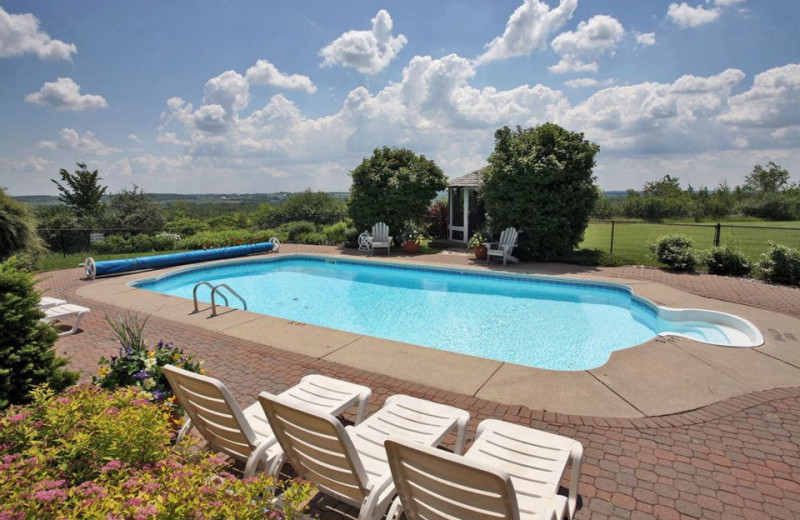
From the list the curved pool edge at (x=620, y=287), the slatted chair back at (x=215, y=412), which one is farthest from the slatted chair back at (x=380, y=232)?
the slatted chair back at (x=215, y=412)

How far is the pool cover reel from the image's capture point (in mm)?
10766

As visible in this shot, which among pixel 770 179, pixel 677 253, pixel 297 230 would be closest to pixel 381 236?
pixel 297 230

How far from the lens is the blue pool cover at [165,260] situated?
425 inches

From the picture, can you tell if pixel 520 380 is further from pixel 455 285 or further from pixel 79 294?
pixel 79 294

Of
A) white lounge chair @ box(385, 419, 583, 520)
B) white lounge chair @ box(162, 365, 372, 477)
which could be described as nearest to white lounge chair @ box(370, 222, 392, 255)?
white lounge chair @ box(162, 365, 372, 477)

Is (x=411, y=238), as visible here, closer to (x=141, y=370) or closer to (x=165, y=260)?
(x=165, y=260)

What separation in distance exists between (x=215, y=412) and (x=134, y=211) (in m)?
24.0

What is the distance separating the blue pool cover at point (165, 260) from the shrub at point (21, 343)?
8818 mm

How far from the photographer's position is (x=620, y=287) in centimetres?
932

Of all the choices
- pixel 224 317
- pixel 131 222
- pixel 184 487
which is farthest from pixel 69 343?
pixel 131 222

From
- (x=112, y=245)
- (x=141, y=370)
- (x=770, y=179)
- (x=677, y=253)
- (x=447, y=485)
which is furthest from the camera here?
(x=770, y=179)

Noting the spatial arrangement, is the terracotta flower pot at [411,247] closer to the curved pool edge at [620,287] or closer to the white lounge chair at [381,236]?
the white lounge chair at [381,236]

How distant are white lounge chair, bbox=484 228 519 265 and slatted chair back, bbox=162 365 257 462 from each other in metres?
10.3

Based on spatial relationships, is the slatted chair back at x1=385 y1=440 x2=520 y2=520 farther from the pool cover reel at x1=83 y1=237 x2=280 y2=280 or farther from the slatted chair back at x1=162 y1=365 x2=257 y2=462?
the pool cover reel at x1=83 y1=237 x2=280 y2=280
